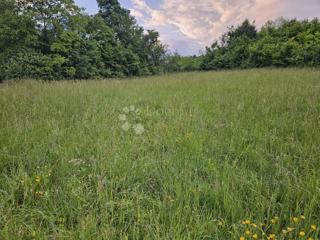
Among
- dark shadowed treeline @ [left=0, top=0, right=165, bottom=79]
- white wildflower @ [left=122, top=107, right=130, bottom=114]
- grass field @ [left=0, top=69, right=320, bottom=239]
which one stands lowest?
grass field @ [left=0, top=69, right=320, bottom=239]

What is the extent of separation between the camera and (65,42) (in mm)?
15117

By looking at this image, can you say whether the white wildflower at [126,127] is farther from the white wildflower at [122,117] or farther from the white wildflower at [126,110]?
the white wildflower at [126,110]

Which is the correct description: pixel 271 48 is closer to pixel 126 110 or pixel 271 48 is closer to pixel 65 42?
pixel 65 42

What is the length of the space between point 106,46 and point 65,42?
5099mm

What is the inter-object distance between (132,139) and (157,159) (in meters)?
0.73

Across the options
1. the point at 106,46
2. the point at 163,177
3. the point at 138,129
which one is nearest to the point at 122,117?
the point at 138,129

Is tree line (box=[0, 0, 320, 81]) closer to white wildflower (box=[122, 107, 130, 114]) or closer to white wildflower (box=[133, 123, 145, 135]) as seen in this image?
white wildflower (box=[122, 107, 130, 114])

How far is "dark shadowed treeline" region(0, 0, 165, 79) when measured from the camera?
1205 cm

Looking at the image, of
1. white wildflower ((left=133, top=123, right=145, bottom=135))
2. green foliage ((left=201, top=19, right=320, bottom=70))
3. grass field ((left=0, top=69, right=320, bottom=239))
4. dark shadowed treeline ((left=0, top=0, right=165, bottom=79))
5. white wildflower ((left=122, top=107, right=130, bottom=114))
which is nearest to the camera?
grass field ((left=0, top=69, right=320, bottom=239))

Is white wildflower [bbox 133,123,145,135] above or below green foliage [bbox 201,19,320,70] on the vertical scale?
below

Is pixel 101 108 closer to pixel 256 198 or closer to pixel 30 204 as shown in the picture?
pixel 30 204

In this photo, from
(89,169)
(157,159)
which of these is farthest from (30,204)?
(157,159)

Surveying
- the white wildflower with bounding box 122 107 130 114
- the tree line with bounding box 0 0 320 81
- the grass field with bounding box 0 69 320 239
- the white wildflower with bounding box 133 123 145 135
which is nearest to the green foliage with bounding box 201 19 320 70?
the tree line with bounding box 0 0 320 81

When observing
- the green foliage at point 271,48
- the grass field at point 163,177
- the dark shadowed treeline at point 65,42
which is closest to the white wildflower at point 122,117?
the grass field at point 163,177
